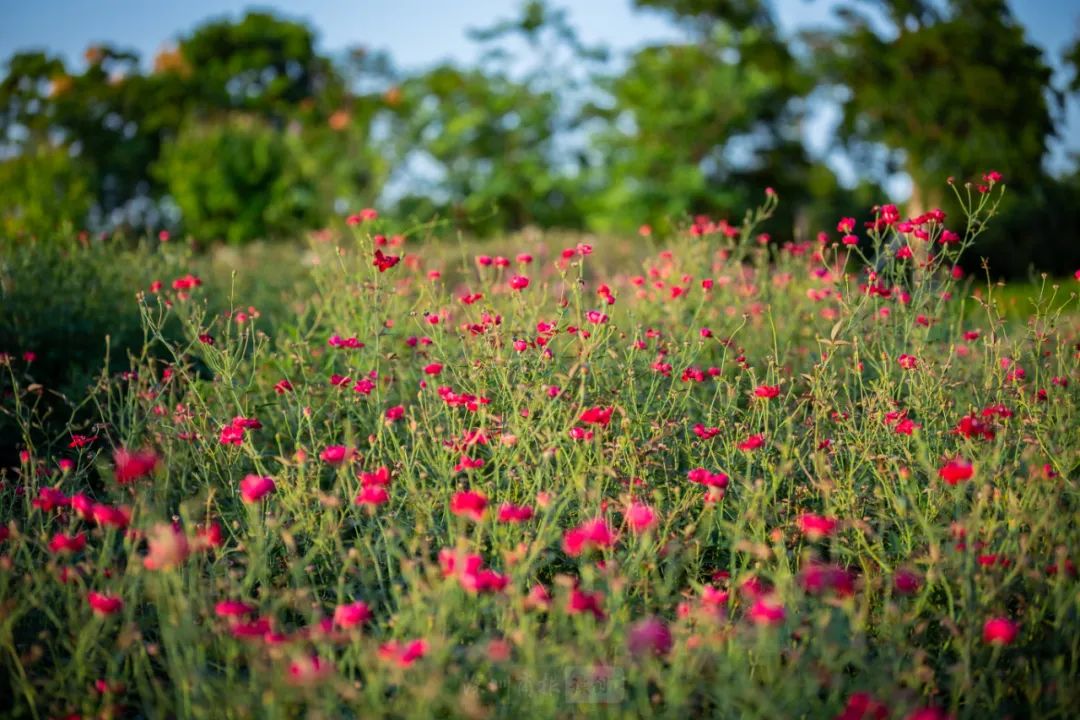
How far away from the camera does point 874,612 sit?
2629mm

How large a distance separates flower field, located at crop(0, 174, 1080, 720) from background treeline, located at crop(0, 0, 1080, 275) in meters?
12.9

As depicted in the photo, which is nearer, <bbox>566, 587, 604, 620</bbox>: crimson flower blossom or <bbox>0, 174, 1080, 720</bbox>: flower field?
<bbox>566, 587, 604, 620</bbox>: crimson flower blossom

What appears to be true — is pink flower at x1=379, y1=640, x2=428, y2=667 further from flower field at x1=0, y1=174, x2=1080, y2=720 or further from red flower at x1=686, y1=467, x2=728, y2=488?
red flower at x1=686, y1=467, x2=728, y2=488

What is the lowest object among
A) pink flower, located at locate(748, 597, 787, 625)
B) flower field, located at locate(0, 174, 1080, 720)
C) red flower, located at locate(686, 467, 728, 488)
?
flower field, located at locate(0, 174, 1080, 720)

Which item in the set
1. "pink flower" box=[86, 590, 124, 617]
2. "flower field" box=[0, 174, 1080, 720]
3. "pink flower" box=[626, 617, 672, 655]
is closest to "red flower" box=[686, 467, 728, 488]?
"flower field" box=[0, 174, 1080, 720]

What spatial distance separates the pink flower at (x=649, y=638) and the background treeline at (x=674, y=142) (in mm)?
14413

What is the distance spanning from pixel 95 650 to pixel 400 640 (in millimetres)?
809

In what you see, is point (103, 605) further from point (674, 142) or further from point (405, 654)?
point (674, 142)

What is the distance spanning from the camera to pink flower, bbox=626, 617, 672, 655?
170cm

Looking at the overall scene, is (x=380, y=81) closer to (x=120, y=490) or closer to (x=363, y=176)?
(x=363, y=176)

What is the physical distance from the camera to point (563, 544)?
9.66ft

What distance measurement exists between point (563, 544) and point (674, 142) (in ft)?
53.3

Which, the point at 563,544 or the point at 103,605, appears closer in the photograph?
the point at 103,605

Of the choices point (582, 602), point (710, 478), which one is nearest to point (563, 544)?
point (710, 478)
